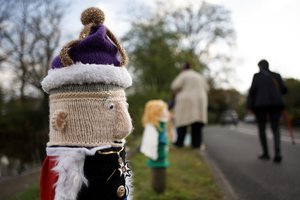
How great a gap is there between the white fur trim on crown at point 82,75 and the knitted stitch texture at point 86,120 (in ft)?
0.24

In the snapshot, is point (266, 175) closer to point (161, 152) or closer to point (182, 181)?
point (161, 152)

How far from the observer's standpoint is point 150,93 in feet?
45.9

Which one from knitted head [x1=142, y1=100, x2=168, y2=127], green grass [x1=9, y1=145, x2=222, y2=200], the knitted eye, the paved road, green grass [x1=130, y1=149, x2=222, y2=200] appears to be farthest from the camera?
knitted head [x1=142, y1=100, x2=168, y2=127]

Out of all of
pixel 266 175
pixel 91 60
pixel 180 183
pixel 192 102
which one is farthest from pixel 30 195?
pixel 192 102

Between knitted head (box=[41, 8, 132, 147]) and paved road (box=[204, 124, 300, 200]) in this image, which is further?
paved road (box=[204, 124, 300, 200])

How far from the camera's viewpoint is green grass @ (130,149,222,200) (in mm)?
4688

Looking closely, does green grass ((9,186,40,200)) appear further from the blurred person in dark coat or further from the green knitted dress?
the blurred person in dark coat

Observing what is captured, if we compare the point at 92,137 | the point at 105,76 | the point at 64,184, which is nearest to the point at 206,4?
the point at 105,76

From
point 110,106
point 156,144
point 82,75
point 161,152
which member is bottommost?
point 161,152

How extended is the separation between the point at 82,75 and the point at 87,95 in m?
0.13

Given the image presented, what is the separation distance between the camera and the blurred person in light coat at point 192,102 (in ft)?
29.6

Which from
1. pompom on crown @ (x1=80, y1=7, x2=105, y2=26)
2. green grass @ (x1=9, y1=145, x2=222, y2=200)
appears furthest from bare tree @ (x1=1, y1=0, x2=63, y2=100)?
green grass @ (x1=9, y1=145, x2=222, y2=200)

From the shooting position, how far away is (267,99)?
445 centimetres

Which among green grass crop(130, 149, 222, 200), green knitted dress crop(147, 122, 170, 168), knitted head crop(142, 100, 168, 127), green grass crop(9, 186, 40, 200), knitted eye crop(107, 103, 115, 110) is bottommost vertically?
green grass crop(130, 149, 222, 200)
